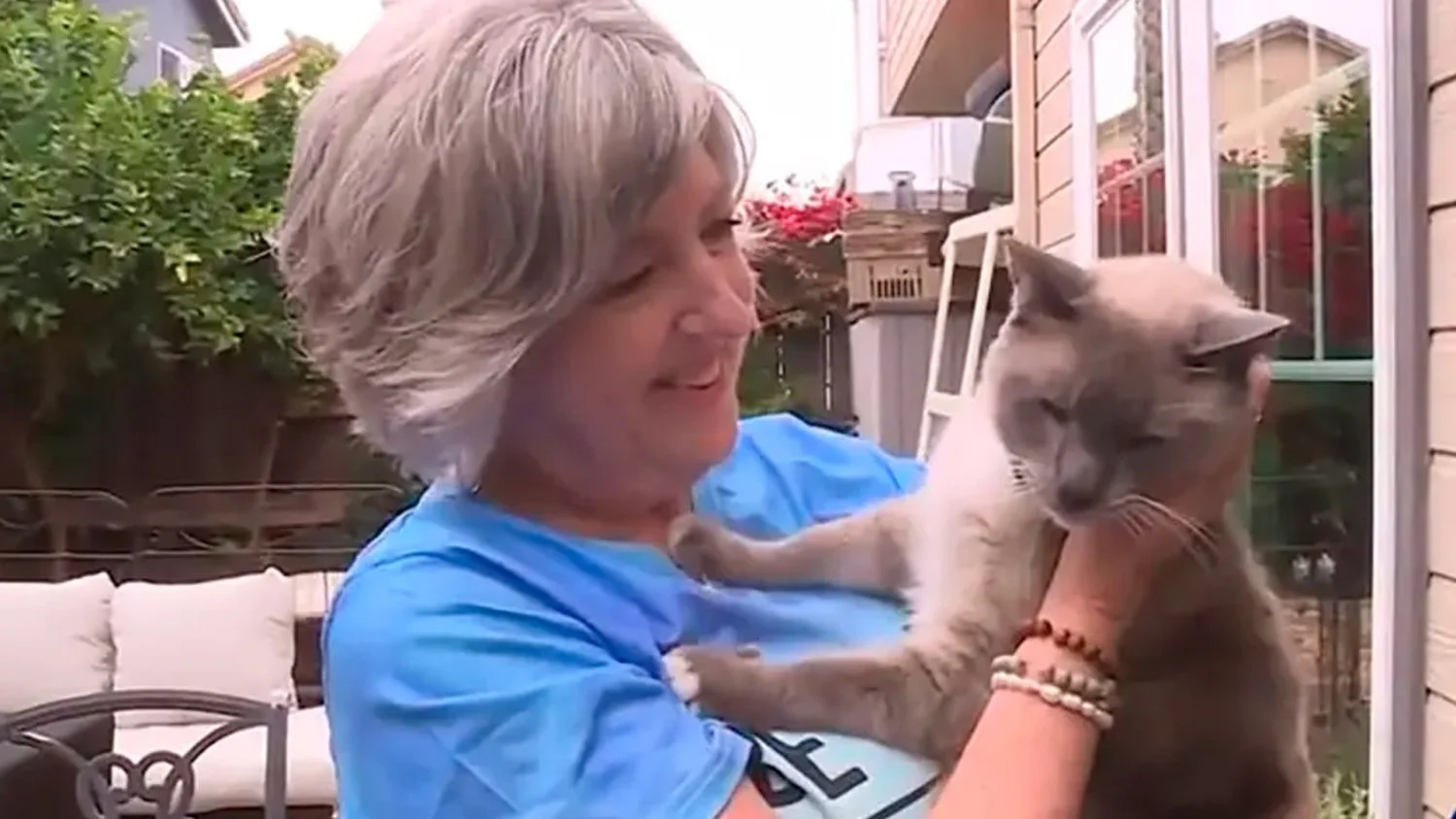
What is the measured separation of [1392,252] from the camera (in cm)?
164

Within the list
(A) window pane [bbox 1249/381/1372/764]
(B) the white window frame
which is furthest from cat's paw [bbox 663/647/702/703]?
(B) the white window frame

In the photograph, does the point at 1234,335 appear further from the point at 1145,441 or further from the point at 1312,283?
the point at 1312,283

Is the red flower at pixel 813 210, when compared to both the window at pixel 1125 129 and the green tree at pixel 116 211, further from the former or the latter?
the window at pixel 1125 129

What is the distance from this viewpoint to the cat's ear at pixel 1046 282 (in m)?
1.14

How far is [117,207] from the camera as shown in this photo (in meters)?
4.82

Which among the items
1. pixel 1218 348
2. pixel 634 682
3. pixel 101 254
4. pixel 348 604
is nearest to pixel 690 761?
pixel 634 682

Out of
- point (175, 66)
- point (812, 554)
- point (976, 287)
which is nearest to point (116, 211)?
point (175, 66)

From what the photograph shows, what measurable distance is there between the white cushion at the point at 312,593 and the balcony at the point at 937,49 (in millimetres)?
2063

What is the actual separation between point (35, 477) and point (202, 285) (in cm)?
93

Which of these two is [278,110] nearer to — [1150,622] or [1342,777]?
[1342,777]

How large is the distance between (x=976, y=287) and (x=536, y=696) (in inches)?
128

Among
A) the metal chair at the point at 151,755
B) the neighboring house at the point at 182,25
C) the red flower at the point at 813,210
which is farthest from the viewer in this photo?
the neighboring house at the point at 182,25

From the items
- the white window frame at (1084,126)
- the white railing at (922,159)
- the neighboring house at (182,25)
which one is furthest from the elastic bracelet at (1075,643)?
the neighboring house at (182,25)

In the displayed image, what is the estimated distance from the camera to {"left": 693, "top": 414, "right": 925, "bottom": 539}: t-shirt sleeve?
1.20 meters
